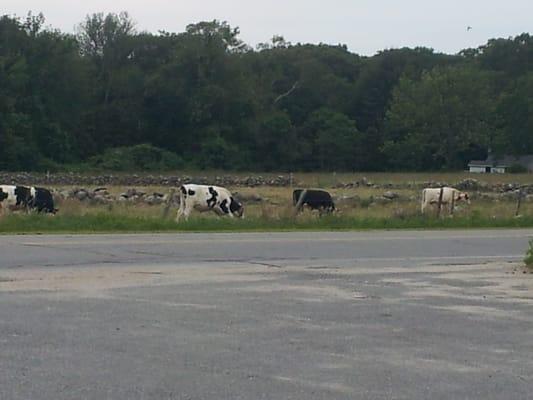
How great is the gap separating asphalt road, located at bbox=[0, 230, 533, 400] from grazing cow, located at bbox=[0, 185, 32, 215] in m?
11.6

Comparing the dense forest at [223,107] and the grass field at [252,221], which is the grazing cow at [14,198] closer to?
the grass field at [252,221]

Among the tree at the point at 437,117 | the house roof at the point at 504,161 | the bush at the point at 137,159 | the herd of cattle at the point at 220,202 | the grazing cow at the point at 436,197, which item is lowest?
the bush at the point at 137,159

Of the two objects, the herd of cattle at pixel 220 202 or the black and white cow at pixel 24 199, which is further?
the herd of cattle at pixel 220 202

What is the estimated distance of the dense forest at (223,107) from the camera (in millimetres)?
84875

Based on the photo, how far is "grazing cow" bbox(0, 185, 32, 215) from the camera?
3109 cm

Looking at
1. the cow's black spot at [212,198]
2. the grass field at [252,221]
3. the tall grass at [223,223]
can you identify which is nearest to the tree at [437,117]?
the grass field at [252,221]

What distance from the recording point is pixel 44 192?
3206cm

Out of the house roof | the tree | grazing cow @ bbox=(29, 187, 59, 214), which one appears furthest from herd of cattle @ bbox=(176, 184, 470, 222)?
the house roof

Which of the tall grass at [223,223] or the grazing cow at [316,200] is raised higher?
the grazing cow at [316,200]

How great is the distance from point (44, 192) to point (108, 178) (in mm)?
37286

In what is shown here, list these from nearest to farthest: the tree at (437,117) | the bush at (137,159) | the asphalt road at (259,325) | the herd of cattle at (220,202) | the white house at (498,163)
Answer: the asphalt road at (259,325) < the herd of cattle at (220,202) < the bush at (137,159) < the tree at (437,117) < the white house at (498,163)

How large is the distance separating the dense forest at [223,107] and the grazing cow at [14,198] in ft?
161

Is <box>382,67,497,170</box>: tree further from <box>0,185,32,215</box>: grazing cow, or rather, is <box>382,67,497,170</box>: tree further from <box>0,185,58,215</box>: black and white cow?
<box>0,185,32,215</box>: grazing cow

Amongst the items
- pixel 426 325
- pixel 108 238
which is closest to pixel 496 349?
pixel 426 325
